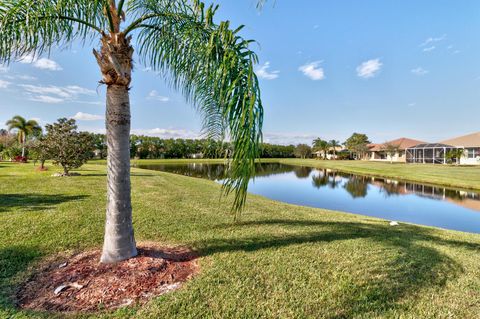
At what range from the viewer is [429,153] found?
46.1m

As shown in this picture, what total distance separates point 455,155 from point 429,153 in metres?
8.02

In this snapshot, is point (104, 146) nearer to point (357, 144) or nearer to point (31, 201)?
point (31, 201)

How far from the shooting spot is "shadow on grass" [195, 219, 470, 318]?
2.95 meters

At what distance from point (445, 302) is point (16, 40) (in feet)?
20.1

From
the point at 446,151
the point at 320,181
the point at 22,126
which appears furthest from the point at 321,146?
the point at 22,126

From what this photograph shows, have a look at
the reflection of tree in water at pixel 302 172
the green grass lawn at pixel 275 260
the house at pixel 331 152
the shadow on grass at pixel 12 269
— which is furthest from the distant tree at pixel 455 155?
the shadow on grass at pixel 12 269

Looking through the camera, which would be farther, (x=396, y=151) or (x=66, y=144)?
(x=396, y=151)

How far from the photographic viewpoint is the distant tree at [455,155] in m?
38.0

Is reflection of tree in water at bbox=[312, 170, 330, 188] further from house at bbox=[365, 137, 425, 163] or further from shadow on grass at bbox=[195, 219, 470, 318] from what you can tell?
house at bbox=[365, 137, 425, 163]

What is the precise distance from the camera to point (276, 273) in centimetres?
351

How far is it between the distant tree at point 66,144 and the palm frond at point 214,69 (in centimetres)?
1068

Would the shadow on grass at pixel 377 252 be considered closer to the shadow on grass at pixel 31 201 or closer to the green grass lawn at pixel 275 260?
the green grass lawn at pixel 275 260

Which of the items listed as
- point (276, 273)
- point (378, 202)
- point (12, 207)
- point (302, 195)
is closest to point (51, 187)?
point (12, 207)

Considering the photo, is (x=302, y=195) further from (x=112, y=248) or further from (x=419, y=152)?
(x=419, y=152)
